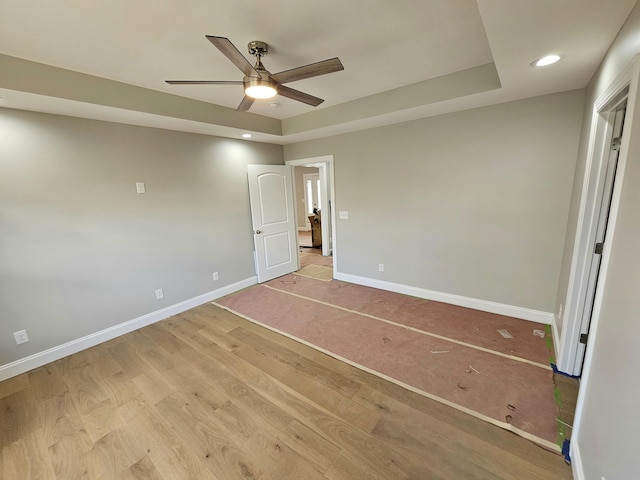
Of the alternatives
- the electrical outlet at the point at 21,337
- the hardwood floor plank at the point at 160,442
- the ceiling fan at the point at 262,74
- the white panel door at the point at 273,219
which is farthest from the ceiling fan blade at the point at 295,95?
the electrical outlet at the point at 21,337

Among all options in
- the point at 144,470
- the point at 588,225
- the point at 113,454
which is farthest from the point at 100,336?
the point at 588,225

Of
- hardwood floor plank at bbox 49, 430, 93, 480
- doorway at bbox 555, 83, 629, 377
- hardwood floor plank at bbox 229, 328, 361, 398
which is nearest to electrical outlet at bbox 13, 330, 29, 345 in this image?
hardwood floor plank at bbox 49, 430, 93, 480

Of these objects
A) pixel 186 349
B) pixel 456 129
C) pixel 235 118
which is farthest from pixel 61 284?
pixel 456 129

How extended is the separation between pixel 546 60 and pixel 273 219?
145 inches

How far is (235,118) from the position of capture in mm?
3281

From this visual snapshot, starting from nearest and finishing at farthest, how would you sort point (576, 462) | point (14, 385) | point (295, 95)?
point (576, 462) < point (295, 95) < point (14, 385)

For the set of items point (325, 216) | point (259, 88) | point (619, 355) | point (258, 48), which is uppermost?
point (258, 48)

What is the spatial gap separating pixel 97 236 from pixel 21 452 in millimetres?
1812

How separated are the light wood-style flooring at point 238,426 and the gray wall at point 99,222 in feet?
1.79

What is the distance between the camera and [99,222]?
2773 millimetres

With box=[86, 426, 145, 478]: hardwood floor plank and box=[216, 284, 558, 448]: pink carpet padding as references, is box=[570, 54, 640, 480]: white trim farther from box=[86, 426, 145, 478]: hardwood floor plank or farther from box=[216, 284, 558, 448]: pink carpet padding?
box=[86, 426, 145, 478]: hardwood floor plank

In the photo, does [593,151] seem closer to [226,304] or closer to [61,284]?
[226,304]

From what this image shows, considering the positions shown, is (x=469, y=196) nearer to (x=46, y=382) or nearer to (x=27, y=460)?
(x=27, y=460)

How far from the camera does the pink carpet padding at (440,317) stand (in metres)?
2.52
